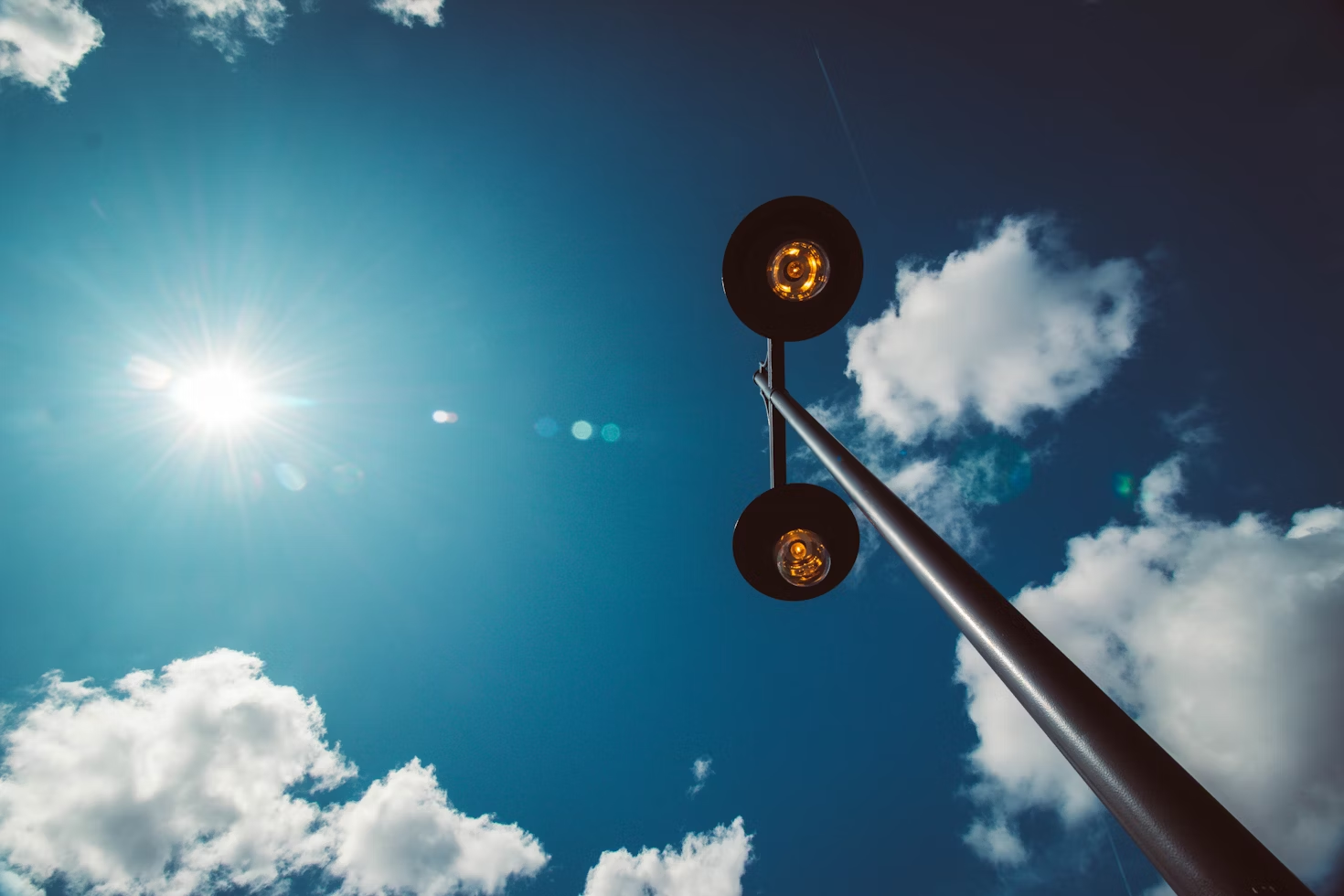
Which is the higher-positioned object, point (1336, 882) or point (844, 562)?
point (844, 562)

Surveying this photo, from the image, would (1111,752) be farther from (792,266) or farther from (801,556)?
(792,266)

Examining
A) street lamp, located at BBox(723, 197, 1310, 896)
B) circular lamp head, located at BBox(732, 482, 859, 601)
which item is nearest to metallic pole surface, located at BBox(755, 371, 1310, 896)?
street lamp, located at BBox(723, 197, 1310, 896)

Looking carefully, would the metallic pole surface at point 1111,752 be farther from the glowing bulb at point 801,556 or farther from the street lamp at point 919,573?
the glowing bulb at point 801,556

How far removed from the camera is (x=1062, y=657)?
1.40 metres

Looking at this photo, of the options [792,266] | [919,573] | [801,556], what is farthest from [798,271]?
[919,573]

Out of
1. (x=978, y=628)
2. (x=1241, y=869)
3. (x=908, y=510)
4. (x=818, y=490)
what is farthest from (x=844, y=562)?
(x=1241, y=869)

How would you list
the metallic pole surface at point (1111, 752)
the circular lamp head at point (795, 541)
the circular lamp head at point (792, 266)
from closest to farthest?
the metallic pole surface at point (1111, 752)
the circular lamp head at point (792, 266)
the circular lamp head at point (795, 541)

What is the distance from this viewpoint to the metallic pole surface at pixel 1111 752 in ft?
3.08

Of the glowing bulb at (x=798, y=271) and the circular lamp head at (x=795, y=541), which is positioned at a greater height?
the glowing bulb at (x=798, y=271)

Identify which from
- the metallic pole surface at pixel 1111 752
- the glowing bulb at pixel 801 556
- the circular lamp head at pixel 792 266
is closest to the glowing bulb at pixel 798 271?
the circular lamp head at pixel 792 266

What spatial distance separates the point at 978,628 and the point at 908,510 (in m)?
0.60

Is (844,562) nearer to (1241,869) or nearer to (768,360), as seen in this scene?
(768,360)

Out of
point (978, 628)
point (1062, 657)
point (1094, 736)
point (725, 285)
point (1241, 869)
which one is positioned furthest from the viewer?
point (725, 285)

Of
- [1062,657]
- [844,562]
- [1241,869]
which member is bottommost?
[1241,869]
